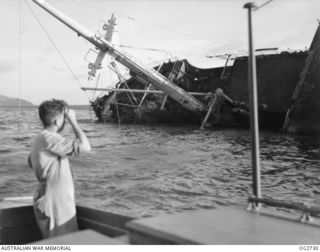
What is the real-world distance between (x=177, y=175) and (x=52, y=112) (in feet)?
→ 29.0

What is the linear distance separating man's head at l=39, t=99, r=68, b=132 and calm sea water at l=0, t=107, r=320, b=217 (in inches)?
197

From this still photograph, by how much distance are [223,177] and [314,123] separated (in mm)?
13554

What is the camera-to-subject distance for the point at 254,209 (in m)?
2.92

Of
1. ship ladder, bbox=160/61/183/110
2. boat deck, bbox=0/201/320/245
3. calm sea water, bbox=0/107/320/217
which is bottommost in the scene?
calm sea water, bbox=0/107/320/217

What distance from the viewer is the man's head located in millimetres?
3430

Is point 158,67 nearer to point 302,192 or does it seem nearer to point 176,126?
point 176,126

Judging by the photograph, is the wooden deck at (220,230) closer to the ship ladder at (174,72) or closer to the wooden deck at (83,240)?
the wooden deck at (83,240)

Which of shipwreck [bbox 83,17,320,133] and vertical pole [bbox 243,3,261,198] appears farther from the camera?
shipwreck [bbox 83,17,320,133]

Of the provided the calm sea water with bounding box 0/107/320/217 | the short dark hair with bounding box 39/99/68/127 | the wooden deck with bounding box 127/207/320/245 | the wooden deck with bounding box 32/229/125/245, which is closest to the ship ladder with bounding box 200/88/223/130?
the calm sea water with bounding box 0/107/320/217

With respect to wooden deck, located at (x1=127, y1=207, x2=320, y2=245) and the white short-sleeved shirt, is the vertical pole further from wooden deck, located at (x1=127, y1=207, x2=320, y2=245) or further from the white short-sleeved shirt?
the white short-sleeved shirt

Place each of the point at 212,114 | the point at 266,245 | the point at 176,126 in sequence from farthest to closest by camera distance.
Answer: the point at 176,126
the point at 212,114
the point at 266,245

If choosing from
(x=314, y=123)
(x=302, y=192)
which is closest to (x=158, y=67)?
(x=314, y=123)

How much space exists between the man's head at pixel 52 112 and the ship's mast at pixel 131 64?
67.3 ft

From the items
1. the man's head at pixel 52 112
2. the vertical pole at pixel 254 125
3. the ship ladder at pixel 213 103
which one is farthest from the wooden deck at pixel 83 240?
the ship ladder at pixel 213 103
